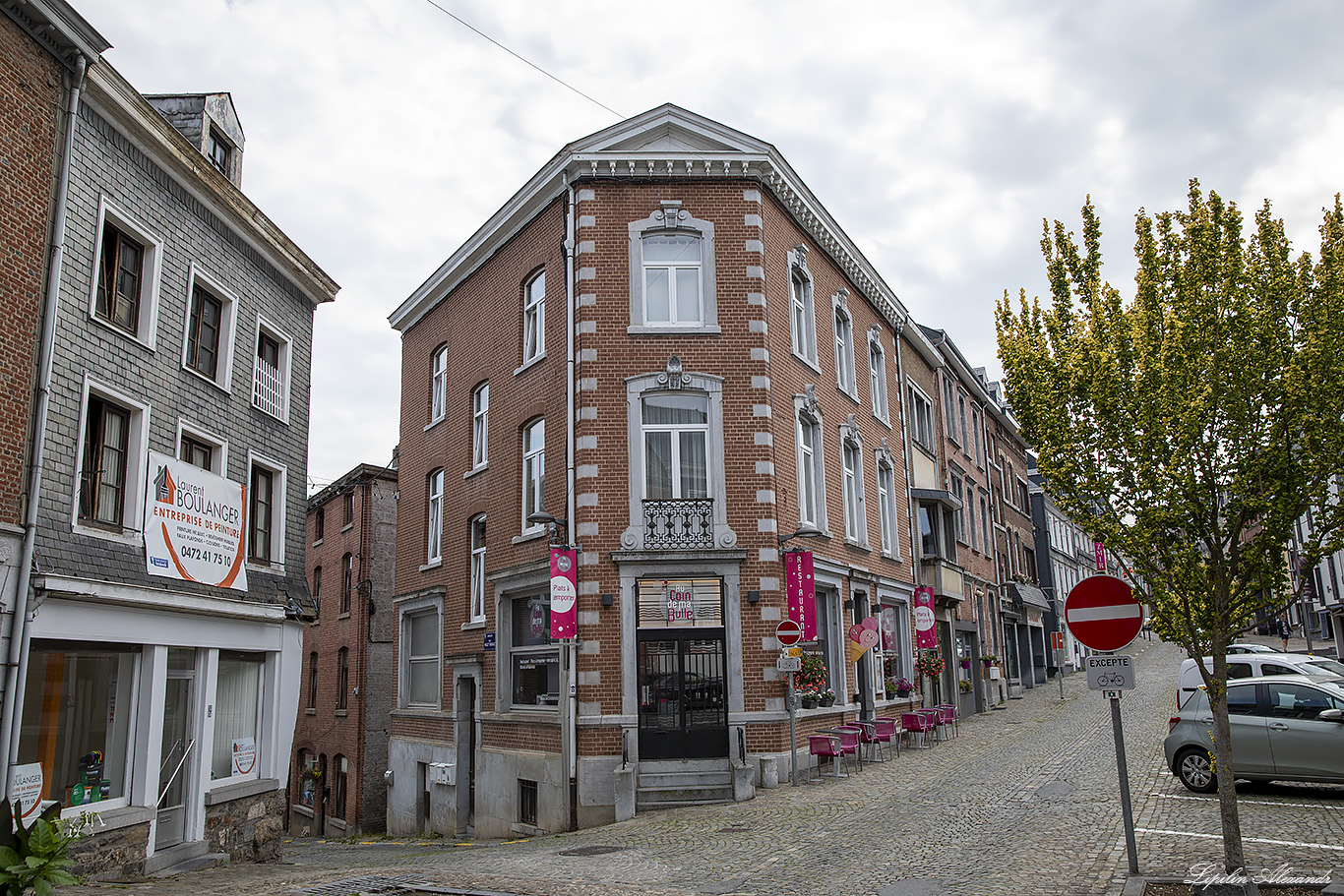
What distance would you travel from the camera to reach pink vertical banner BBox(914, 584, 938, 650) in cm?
2430

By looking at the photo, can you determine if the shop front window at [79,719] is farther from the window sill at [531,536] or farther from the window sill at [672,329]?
the window sill at [672,329]

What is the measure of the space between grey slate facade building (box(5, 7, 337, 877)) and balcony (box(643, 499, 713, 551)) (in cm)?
660

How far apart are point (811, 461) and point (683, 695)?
607 centimetres

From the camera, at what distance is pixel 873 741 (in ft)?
62.6

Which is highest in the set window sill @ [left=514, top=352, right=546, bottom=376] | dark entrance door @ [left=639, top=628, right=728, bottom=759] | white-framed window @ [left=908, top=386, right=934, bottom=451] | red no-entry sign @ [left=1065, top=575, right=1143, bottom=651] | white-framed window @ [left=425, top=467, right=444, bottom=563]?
white-framed window @ [left=908, top=386, right=934, bottom=451]

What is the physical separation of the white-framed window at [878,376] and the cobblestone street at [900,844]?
10274 millimetres

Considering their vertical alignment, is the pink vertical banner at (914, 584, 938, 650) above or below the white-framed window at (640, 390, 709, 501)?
below

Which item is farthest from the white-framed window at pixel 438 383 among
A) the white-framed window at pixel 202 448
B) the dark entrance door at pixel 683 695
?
the dark entrance door at pixel 683 695

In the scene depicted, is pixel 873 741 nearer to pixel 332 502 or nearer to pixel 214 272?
pixel 214 272

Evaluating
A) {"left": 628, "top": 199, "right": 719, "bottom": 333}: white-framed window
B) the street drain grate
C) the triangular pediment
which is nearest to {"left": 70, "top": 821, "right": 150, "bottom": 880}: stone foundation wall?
the street drain grate

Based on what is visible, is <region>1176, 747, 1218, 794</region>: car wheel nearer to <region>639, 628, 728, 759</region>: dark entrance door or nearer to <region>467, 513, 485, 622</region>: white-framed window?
<region>639, 628, 728, 759</region>: dark entrance door

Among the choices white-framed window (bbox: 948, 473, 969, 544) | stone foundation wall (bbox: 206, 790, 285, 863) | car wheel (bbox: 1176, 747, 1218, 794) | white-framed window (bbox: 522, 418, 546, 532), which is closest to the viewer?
car wheel (bbox: 1176, 747, 1218, 794)

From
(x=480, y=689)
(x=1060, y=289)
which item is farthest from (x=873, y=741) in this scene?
(x=1060, y=289)

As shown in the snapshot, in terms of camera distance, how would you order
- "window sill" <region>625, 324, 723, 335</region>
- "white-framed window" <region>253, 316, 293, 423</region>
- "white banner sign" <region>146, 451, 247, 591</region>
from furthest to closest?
"window sill" <region>625, 324, 723, 335</region> < "white-framed window" <region>253, 316, 293, 423</region> < "white banner sign" <region>146, 451, 247, 591</region>
